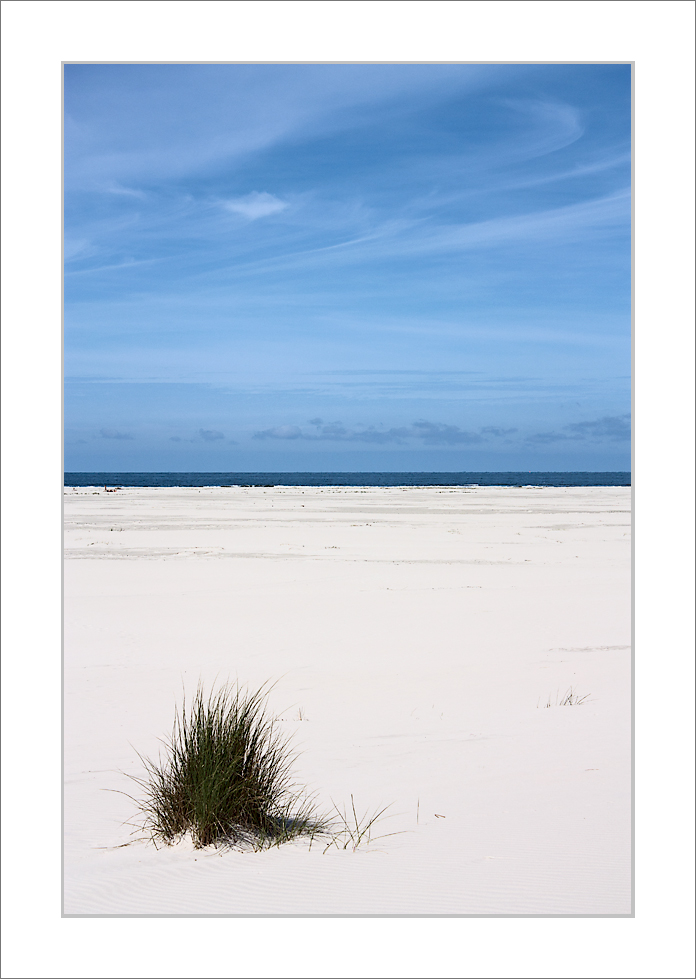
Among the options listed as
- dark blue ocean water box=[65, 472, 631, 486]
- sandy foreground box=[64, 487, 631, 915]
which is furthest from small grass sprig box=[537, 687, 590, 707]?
dark blue ocean water box=[65, 472, 631, 486]

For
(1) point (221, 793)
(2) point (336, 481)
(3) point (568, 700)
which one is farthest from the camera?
(2) point (336, 481)

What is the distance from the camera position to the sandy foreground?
373 cm

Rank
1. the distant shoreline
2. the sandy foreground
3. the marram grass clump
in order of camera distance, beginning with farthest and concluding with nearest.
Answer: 1. the distant shoreline
2. the marram grass clump
3. the sandy foreground

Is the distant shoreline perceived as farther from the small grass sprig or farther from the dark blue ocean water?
the small grass sprig

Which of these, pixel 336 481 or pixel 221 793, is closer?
pixel 221 793

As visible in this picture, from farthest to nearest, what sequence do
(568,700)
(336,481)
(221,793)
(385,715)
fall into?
(336,481), (568,700), (385,715), (221,793)

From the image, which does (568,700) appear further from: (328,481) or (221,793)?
(328,481)

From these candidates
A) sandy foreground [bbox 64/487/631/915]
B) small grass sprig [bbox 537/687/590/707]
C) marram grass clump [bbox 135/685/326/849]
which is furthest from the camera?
small grass sprig [bbox 537/687/590/707]

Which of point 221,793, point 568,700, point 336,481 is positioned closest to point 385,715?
point 568,700

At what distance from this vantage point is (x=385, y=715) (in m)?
6.99

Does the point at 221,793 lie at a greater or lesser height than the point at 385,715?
greater

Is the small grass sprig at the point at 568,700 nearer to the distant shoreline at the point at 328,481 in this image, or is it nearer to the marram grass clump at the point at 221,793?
the marram grass clump at the point at 221,793

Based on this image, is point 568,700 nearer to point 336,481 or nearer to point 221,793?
point 221,793
